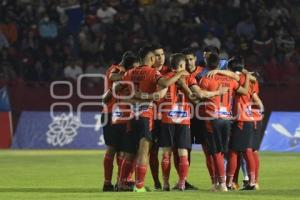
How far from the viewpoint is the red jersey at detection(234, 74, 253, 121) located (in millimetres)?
17438

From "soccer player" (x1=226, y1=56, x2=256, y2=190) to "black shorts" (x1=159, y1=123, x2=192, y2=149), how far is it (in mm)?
1092

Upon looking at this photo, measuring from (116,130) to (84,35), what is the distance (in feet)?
54.7

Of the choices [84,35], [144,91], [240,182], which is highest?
[84,35]

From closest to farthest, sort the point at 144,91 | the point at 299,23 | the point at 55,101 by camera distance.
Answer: the point at 144,91 → the point at 55,101 → the point at 299,23

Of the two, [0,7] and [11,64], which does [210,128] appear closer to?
[11,64]

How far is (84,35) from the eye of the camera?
3334cm

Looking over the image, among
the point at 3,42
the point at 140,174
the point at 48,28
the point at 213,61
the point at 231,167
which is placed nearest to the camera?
the point at 140,174

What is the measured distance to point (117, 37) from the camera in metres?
32.9

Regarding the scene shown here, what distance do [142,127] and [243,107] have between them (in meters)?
2.19

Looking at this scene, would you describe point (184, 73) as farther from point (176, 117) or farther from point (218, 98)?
point (218, 98)

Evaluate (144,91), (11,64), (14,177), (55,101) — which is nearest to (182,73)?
(144,91)

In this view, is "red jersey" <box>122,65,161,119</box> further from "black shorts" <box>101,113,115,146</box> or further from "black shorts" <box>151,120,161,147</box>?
"black shorts" <box>101,113,115,146</box>

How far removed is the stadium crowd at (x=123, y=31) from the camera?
105 ft

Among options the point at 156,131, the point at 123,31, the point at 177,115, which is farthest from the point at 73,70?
the point at 177,115
